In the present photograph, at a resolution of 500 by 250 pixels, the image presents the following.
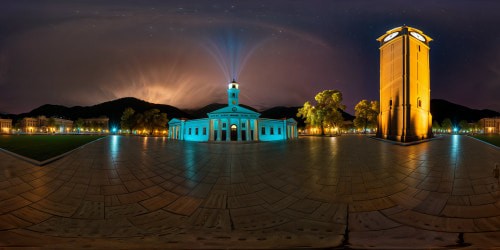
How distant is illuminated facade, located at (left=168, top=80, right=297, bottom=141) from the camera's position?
131ft

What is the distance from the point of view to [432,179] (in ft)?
24.1

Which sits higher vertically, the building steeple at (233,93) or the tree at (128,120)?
the building steeple at (233,93)

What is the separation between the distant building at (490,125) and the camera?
8494 cm

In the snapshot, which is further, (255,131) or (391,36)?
(255,131)

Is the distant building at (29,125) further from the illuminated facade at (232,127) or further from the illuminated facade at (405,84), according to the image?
the illuminated facade at (405,84)

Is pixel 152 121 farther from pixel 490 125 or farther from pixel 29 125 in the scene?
pixel 490 125

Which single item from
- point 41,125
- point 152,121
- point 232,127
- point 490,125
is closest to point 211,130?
point 232,127

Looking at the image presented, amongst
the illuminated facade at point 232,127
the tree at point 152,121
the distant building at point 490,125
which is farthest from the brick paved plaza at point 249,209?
the distant building at point 490,125

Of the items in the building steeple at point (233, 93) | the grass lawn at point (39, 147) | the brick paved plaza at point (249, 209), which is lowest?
the brick paved plaza at point (249, 209)

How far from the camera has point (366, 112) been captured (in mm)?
44969

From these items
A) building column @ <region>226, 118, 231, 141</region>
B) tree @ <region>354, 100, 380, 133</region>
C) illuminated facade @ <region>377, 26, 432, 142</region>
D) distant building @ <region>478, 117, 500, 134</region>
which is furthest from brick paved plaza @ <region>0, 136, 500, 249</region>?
distant building @ <region>478, 117, 500, 134</region>

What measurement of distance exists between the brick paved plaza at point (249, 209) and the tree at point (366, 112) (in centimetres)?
3975

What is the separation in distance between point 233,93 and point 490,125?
105 m

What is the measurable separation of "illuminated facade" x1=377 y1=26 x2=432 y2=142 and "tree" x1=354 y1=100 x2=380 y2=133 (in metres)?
15.2
